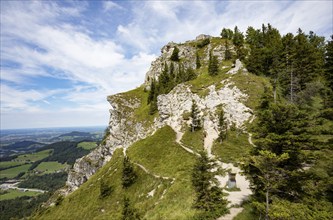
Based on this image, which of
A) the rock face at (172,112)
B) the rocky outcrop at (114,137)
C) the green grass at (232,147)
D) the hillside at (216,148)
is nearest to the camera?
the hillside at (216,148)

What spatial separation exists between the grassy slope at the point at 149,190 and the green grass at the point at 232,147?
24.2 feet

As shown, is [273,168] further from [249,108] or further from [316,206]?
[249,108]

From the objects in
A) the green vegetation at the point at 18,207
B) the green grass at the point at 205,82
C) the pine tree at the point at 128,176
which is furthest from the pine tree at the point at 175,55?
the green vegetation at the point at 18,207

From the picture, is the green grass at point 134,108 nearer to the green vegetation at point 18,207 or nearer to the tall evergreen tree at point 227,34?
the tall evergreen tree at point 227,34

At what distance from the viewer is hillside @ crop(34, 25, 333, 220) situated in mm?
17516

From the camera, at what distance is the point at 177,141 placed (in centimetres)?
5894

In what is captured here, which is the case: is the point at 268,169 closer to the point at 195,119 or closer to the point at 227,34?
the point at 195,119

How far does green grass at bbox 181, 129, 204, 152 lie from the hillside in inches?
11.8

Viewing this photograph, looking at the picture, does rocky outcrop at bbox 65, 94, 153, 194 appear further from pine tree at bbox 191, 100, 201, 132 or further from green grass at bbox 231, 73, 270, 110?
green grass at bbox 231, 73, 270, 110

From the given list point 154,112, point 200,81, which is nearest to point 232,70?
point 200,81

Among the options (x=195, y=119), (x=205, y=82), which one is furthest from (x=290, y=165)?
(x=205, y=82)

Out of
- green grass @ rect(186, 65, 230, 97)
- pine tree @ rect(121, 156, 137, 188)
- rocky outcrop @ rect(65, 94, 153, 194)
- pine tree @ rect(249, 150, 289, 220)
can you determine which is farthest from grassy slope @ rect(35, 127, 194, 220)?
green grass @ rect(186, 65, 230, 97)

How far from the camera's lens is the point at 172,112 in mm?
72938

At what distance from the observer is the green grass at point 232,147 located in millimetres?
42828
